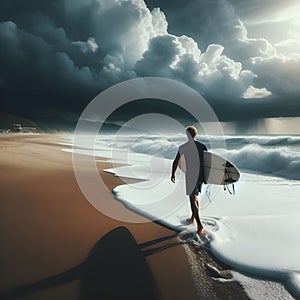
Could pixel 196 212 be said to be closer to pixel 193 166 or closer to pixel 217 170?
pixel 193 166

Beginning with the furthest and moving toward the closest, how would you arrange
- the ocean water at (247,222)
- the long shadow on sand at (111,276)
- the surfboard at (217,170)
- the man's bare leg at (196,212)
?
the surfboard at (217,170) → the man's bare leg at (196,212) → the ocean water at (247,222) → the long shadow on sand at (111,276)

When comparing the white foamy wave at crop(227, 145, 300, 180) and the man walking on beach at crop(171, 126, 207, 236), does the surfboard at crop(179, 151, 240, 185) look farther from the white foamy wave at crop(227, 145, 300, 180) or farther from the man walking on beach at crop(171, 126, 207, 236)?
the white foamy wave at crop(227, 145, 300, 180)

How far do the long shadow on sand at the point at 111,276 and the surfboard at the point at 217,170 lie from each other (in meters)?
2.09

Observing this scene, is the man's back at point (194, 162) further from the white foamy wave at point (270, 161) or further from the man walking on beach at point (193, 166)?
the white foamy wave at point (270, 161)

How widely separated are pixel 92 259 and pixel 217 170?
10.8ft

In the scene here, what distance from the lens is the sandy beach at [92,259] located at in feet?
10.2

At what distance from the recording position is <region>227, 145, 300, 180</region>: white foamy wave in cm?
1513

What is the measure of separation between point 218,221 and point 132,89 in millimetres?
4413

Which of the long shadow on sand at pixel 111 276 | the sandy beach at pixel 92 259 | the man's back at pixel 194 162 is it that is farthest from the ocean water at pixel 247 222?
the long shadow on sand at pixel 111 276

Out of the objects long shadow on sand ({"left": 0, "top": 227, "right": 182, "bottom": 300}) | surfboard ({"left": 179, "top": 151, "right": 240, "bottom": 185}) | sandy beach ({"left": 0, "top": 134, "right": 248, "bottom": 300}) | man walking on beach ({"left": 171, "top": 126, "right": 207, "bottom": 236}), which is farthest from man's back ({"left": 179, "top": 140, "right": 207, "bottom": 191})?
long shadow on sand ({"left": 0, "top": 227, "right": 182, "bottom": 300})

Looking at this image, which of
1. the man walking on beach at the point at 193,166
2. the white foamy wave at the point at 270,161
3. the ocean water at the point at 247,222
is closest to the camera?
the ocean water at the point at 247,222

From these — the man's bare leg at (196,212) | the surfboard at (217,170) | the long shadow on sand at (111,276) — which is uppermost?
the surfboard at (217,170)

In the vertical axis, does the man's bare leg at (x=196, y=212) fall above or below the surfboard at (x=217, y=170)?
below

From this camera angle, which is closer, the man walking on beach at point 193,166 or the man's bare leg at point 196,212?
the man's bare leg at point 196,212
